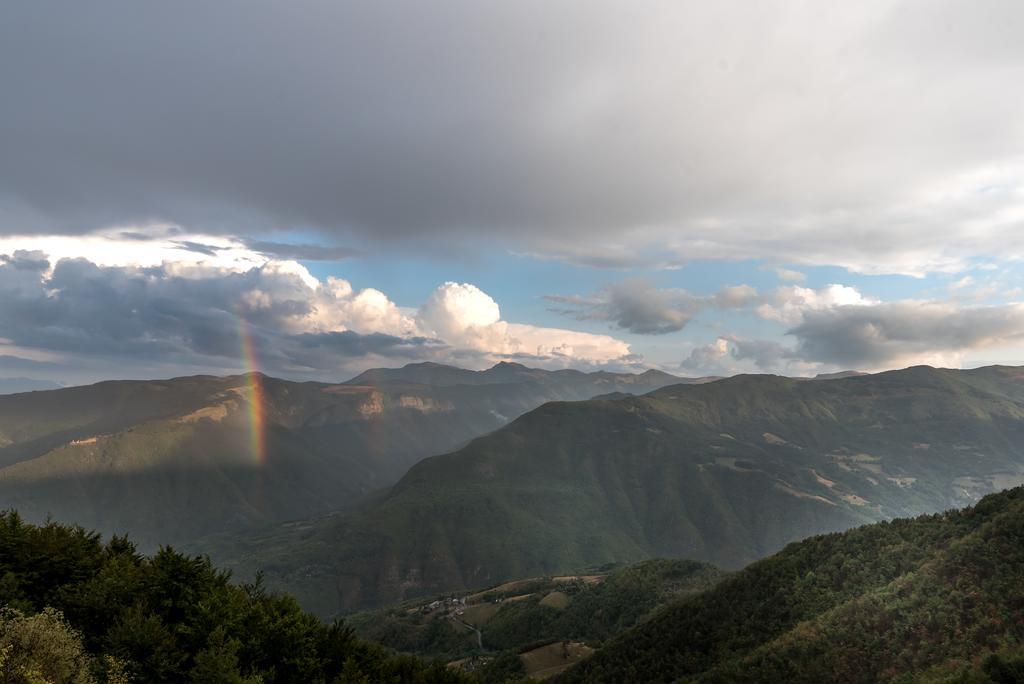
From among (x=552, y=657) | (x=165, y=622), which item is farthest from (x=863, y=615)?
(x=165, y=622)

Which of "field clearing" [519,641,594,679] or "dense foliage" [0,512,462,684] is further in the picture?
"field clearing" [519,641,594,679]

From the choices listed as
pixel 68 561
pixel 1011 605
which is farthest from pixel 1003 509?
pixel 68 561

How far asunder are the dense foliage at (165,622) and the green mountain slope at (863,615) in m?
59.2

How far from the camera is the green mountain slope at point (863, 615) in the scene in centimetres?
7731

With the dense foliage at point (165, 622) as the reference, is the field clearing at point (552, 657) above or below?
below

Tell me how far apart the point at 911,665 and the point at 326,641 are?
79514 mm

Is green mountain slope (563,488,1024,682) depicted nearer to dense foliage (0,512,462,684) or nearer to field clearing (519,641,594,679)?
field clearing (519,641,594,679)

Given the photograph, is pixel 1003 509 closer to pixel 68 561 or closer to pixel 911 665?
pixel 911 665

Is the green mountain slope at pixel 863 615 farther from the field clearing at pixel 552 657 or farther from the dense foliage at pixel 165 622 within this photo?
the dense foliage at pixel 165 622

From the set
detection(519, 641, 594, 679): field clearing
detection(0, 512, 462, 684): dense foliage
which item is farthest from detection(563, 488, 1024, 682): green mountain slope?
detection(0, 512, 462, 684): dense foliage

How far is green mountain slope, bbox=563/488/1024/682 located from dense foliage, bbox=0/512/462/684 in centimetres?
5918

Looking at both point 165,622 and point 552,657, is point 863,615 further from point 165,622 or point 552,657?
point 165,622

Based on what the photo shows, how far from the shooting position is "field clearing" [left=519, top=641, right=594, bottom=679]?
154 metres

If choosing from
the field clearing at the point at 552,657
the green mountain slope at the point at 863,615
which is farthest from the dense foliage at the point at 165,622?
the field clearing at the point at 552,657
